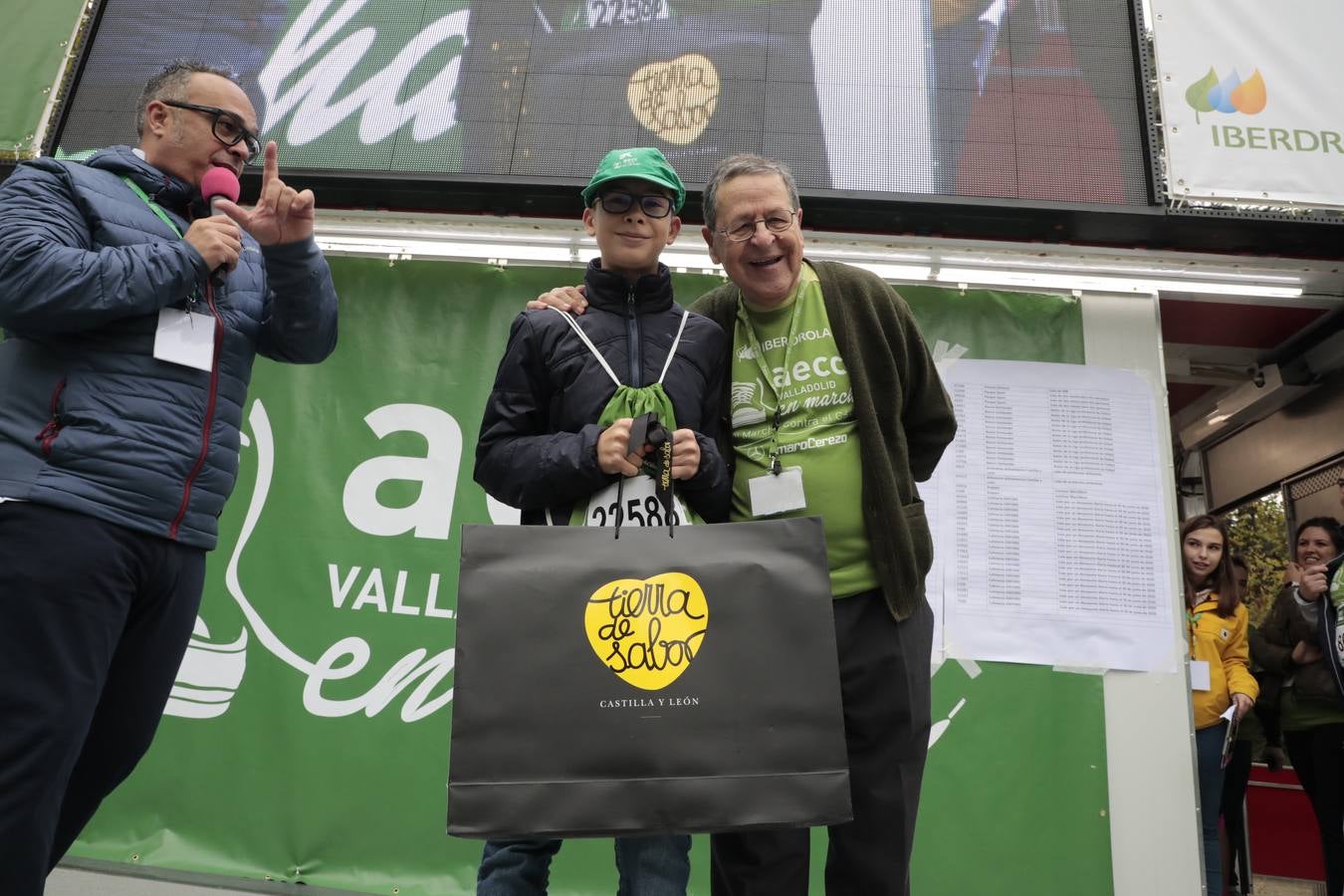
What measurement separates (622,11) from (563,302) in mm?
2204

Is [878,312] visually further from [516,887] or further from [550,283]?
[550,283]

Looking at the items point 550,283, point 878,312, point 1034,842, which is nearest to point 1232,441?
point 1034,842

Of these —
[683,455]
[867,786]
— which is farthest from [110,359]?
[867,786]

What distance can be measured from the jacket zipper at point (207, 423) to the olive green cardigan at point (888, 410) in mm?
890

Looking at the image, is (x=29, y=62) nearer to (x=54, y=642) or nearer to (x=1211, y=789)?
(x=54, y=642)

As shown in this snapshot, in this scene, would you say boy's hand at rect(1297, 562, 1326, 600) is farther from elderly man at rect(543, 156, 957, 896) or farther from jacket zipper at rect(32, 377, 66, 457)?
jacket zipper at rect(32, 377, 66, 457)

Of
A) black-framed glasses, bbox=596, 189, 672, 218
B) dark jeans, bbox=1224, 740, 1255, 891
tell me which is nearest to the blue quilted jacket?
black-framed glasses, bbox=596, 189, 672, 218

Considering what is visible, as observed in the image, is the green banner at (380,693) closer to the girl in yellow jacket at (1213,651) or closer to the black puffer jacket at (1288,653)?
the girl in yellow jacket at (1213,651)

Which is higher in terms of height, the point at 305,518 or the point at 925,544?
the point at 305,518

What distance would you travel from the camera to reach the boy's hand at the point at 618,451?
4.82 ft

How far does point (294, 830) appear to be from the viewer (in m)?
3.14

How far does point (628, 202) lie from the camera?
169 centimetres

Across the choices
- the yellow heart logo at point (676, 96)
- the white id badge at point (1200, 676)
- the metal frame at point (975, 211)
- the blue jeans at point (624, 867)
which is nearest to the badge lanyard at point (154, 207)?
Result: the blue jeans at point (624, 867)

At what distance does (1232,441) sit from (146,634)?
615cm
